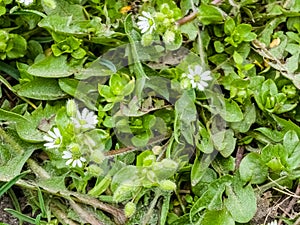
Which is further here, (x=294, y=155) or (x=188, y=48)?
(x=188, y=48)

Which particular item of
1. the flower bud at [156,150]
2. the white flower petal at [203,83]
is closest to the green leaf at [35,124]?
the flower bud at [156,150]

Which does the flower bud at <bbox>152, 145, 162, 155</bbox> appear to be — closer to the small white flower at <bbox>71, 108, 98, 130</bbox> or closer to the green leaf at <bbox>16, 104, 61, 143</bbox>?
the small white flower at <bbox>71, 108, 98, 130</bbox>

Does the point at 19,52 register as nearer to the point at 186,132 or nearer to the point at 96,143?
the point at 96,143

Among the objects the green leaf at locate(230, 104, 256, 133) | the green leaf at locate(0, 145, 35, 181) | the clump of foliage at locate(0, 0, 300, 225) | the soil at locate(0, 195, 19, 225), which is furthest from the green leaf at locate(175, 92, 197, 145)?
the soil at locate(0, 195, 19, 225)

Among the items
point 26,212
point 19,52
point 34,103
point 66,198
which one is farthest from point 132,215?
point 19,52

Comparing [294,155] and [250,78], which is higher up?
[250,78]

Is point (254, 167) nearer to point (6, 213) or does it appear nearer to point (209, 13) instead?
point (209, 13)

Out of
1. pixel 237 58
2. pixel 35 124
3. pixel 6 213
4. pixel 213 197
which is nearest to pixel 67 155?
pixel 35 124

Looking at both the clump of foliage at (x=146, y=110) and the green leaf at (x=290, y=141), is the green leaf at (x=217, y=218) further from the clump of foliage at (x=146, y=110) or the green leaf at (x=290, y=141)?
the green leaf at (x=290, y=141)
